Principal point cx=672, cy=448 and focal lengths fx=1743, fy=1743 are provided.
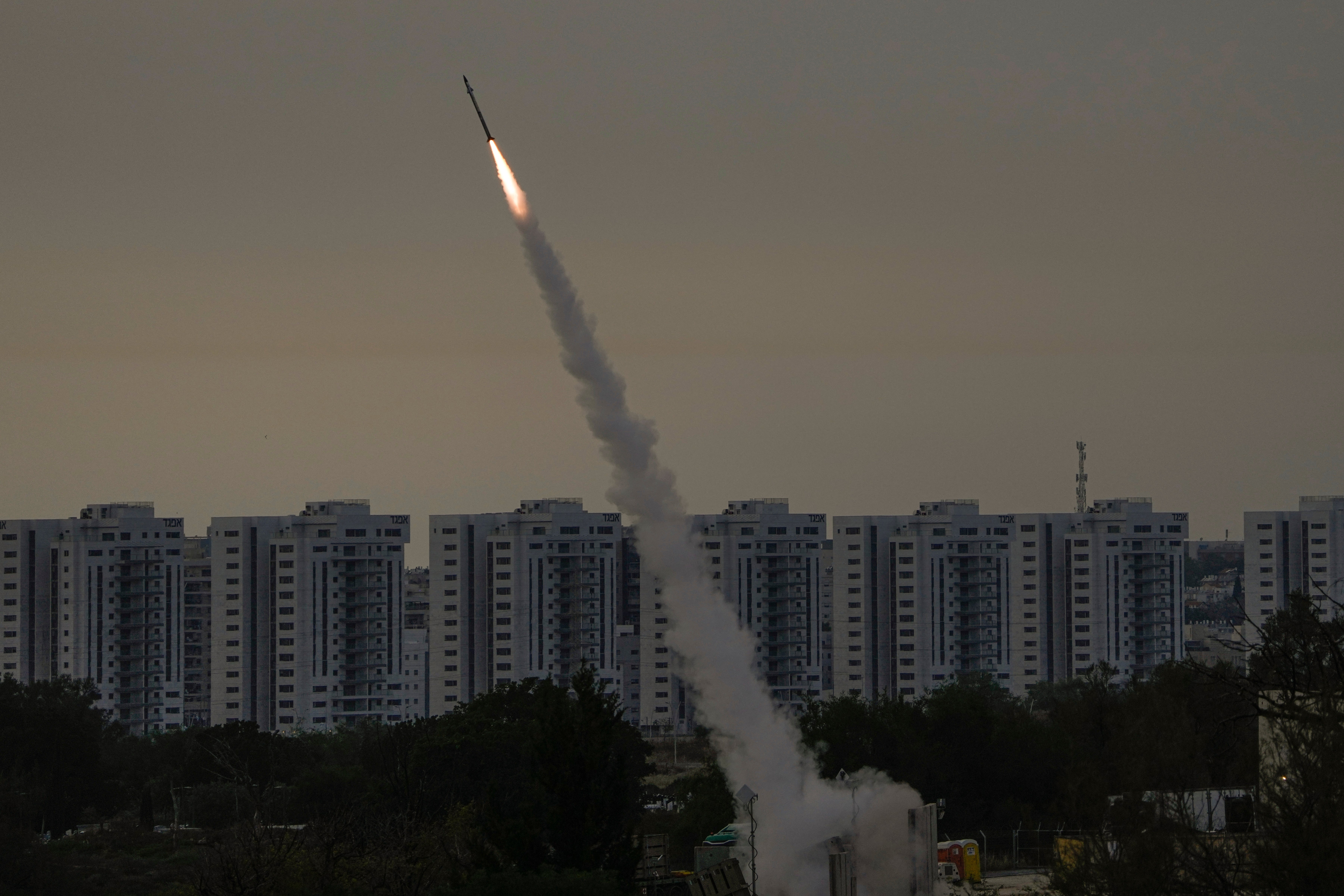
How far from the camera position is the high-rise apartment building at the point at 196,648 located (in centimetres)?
12619

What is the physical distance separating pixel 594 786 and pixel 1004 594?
319 feet

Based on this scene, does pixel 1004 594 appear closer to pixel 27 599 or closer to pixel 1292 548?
pixel 1292 548

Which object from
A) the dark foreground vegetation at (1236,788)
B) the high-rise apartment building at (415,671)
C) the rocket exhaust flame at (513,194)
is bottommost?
the high-rise apartment building at (415,671)

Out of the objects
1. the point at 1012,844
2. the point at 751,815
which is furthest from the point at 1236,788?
the point at 1012,844

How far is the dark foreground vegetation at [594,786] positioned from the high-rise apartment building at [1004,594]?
18026 mm

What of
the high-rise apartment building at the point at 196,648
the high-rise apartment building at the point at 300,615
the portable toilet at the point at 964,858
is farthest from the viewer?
the high-rise apartment building at the point at 196,648

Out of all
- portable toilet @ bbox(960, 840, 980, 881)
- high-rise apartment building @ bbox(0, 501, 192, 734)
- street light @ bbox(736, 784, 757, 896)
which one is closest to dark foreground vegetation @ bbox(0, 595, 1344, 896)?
portable toilet @ bbox(960, 840, 980, 881)

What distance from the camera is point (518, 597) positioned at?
122312 mm

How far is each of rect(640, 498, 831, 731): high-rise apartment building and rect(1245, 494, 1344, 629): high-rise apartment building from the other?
4099 cm

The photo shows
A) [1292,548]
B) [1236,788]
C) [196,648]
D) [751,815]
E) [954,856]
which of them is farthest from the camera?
[1292,548]

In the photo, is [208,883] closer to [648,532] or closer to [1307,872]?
[648,532]

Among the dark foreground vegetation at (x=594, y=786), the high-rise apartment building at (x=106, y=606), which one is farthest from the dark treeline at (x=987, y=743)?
the high-rise apartment building at (x=106, y=606)

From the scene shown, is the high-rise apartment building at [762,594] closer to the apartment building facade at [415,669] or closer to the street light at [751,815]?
the apartment building facade at [415,669]

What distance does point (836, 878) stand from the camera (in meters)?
35.8
